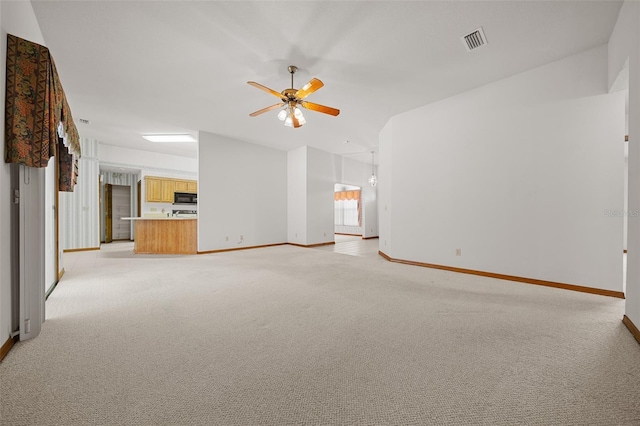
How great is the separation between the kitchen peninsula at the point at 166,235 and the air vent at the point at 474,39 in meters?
6.04

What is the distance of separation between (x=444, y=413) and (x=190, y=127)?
21.3 feet

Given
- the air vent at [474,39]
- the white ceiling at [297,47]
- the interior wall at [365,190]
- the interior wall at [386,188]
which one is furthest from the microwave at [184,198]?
the air vent at [474,39]

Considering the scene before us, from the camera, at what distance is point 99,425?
1.17 meters

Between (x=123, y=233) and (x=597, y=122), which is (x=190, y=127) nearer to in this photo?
(x=123, y=233)

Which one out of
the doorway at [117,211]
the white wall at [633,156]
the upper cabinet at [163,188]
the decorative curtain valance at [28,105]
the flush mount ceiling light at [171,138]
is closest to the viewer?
the decorative curtain valance at [28,105]

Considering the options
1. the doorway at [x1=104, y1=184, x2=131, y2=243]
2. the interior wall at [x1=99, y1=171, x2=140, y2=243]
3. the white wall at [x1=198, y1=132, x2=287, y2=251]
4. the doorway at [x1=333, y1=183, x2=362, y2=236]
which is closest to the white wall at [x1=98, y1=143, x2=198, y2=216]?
the interior wall at [x1=99, y1=171, x2=140, y2=243]

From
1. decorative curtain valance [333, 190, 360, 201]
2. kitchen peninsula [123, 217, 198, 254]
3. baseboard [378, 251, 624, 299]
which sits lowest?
baseboard [378, 251, 624, 299]

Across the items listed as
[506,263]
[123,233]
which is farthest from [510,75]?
[123,233]

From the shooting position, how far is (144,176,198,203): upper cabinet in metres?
8.01

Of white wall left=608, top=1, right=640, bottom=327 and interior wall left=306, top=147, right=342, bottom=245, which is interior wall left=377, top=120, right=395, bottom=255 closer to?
interior wall left=306, top=147, right=342, bottom=245

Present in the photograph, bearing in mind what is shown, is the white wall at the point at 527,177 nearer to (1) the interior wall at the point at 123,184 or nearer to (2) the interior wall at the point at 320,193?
(2) the interior wall at the point at 320,193

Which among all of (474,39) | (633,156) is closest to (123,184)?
(474,39)

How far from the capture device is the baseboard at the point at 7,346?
5.62 feet

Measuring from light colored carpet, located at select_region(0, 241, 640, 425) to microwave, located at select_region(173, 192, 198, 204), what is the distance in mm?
5713
